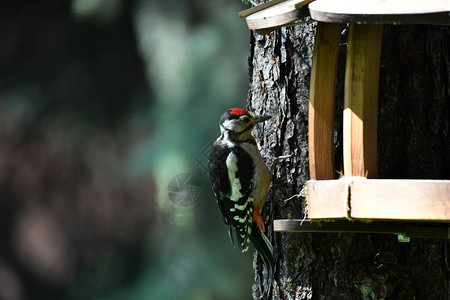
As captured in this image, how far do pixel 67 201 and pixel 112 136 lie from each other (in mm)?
577

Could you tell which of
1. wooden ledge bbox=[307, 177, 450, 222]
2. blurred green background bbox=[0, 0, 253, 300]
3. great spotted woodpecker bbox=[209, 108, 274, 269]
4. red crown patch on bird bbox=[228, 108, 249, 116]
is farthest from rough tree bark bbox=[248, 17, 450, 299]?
blurred green background bbox=[0, 0, 253, 300]

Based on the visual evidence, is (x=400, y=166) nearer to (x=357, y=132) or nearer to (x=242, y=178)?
(x=357, y=132)

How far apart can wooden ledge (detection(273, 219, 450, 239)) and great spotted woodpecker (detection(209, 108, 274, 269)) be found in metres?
0.31

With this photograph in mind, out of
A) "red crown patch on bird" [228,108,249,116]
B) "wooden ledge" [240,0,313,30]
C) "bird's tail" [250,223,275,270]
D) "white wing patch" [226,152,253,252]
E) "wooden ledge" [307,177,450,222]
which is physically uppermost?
"wooden ledge" [240,0,313,30]

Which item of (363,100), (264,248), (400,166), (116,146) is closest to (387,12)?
(363,100)

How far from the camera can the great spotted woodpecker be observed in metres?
2.11

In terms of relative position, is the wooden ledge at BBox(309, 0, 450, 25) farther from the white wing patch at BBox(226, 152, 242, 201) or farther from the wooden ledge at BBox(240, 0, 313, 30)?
the white wing patch at BBox(226, 152, 242, 201)

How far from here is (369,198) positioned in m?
1.47

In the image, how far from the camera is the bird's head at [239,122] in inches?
84.8

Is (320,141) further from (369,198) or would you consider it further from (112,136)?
(112,136)

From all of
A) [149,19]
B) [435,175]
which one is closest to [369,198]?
[435,175]

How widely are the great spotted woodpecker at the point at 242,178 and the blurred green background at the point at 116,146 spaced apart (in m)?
0.80

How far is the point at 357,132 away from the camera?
1577 mm

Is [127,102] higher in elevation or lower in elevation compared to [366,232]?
higher
